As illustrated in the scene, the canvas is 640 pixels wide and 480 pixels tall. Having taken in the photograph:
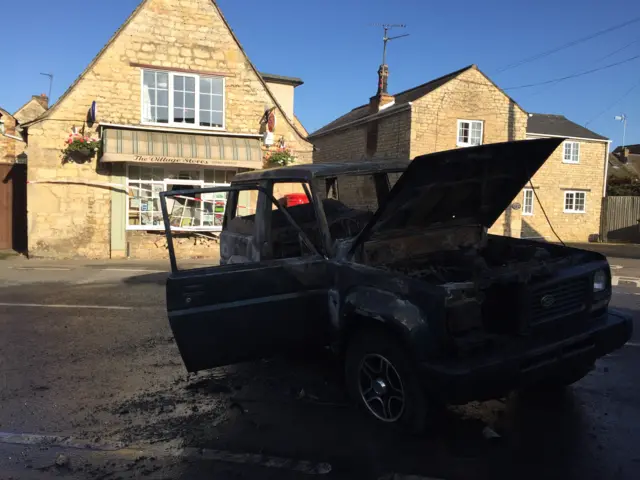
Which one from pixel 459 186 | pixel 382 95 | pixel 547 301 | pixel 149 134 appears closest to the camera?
pixel 547 301

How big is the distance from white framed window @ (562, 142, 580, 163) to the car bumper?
26495 millimetres

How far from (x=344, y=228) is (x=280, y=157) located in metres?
11.5

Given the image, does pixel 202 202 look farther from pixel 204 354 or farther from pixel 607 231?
pixel 607 231

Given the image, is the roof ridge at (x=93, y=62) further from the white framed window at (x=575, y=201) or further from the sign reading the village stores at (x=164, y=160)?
the white framed window at (x=575, y=201)

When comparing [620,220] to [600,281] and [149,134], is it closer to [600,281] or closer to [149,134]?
[149,134]

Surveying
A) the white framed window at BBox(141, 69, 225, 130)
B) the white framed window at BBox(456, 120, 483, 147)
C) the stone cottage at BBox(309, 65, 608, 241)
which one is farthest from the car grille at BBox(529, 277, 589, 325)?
the white framed window at BBox(456, 120, 483, 147)

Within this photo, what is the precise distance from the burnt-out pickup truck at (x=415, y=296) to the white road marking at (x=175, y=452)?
24.2 inches

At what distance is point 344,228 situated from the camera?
431 cm

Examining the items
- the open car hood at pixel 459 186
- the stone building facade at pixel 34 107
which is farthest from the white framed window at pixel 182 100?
the stone building facade at pixel 34 107

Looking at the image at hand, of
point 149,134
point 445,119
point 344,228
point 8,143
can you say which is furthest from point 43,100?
point 344,228

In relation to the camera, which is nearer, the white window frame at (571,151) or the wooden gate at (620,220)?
the wooden gate at (620,220)

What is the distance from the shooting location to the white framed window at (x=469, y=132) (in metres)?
22.0

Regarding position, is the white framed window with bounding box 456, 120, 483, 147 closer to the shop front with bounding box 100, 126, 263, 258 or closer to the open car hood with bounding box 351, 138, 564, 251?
the shop front with bounding box 100, 126, 263, 258

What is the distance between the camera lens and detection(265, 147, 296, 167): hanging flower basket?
15.4m
